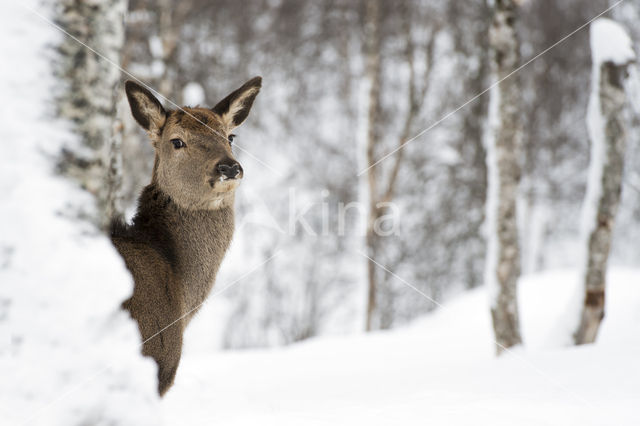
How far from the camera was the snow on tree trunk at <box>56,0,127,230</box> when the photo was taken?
2359 millimetres

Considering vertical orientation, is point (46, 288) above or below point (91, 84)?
below

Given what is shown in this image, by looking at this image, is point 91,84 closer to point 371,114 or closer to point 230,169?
point 230,169

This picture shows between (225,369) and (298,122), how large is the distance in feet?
32.3

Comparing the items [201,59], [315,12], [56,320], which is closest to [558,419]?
[56,320]

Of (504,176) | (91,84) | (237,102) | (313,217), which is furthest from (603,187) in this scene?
(313,217)

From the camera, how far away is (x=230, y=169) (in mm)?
3527

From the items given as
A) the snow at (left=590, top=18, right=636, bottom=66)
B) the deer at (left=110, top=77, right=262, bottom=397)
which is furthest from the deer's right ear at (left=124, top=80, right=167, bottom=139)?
the snow at (left=590, top=18, right=636, bottom=66)

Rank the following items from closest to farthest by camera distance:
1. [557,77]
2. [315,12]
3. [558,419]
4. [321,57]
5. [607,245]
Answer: [558,419]
[607,245]
[315,12]
[321,57]
[557,77]

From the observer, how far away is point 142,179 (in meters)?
11.7

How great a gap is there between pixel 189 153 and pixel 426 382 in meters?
2.65

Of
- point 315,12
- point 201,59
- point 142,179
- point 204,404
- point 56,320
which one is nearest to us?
point 56,320

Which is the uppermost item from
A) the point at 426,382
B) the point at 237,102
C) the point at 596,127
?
the point at 596,127

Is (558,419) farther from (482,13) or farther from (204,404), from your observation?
(482,13)

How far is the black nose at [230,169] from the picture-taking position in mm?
3525
